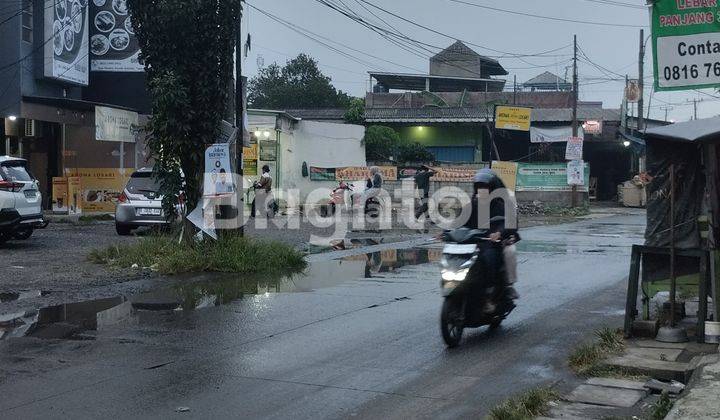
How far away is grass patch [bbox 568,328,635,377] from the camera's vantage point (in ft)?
23.0

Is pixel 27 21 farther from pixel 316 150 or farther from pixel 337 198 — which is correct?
pixel 316 150

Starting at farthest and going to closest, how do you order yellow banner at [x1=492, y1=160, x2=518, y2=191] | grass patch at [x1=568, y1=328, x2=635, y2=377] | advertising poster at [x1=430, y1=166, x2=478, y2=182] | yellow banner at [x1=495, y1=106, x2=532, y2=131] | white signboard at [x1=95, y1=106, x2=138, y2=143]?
yellow banner at [x1=492, y1=160, x2=518, y2=191]
advertising poster at [x1=430, y1=166, x2=478, y2=182]
yellow banner at [x1=495, y1=106, x2=532, y2=131]
white signboard at [x1=95, y1=106, x2=138, y2=143]
grass patch at [x1=568, y1=328, x2=635, y2=377]

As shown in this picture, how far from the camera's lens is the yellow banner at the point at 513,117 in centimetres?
3619

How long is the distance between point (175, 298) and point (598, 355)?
6.18m

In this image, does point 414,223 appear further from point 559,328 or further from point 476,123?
point 476,123

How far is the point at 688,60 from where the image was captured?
762cm

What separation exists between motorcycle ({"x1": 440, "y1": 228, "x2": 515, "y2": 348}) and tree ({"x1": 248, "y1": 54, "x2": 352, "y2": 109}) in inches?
2522

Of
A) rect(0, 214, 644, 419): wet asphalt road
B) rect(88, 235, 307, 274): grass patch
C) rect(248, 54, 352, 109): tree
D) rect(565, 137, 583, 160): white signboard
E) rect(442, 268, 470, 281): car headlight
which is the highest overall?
rect(248, 54, 352, 109): tree

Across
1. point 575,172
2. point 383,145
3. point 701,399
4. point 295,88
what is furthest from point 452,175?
point 295,88

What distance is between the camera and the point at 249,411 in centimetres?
587

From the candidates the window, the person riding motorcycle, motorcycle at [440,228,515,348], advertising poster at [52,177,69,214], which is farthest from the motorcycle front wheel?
the window

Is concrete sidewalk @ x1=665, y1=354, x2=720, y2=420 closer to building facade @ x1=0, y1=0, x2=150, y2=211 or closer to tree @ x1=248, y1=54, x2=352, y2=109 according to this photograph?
building facade @ x1=0, y1=0, x2=150, y2=211

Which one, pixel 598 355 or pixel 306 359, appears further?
pixel 306 359

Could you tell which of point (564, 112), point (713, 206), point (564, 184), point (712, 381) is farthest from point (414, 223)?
point (564, 112)
